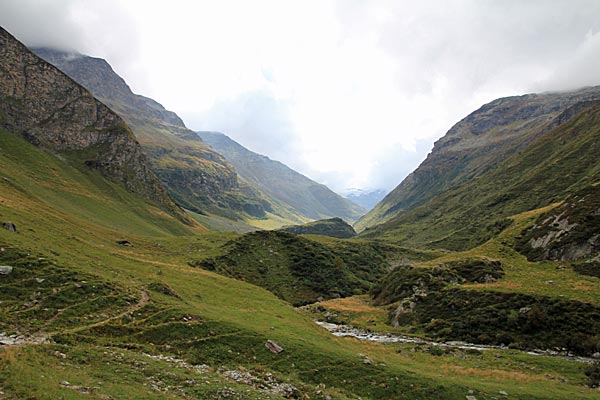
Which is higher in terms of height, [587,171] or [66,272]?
[587,171]

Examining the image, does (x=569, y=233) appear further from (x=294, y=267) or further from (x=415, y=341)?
(x=294, y=267)

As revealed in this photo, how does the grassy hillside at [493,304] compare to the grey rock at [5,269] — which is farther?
the grassy hillside at [493,304]

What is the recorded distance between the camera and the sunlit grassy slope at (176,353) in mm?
20188

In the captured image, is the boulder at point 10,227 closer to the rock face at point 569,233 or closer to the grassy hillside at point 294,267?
the grassy hillside at point 294,267

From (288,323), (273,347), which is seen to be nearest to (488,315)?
(288,323)

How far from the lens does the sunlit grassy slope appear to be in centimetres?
2019

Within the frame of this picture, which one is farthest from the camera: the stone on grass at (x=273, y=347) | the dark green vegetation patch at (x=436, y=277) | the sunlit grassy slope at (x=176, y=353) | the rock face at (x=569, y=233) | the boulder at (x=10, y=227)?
the dark green vegetation patch at (x=436, y=277)

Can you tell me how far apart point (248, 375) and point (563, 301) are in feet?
157

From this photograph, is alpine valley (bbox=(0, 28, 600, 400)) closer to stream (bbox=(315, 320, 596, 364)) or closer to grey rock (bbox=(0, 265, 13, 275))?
grey rock (bbox=(0, 265, 13, 275))

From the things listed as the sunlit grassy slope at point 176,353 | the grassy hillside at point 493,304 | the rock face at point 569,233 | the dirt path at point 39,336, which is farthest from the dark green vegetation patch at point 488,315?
the dirt path at point 39,336

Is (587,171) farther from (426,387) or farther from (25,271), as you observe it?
(25,271)

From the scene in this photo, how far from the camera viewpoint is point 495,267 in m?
75.9

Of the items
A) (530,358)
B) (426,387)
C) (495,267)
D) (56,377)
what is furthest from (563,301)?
(56,377)

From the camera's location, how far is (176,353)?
27.4m
